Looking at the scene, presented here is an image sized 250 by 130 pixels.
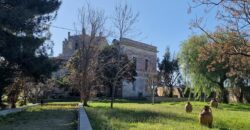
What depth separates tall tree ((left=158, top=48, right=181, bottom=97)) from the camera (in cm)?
6956

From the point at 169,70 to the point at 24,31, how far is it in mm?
50547

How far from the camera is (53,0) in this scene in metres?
26.3

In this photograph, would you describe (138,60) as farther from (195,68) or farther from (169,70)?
(195,68)

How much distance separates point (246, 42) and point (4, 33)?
11670mm

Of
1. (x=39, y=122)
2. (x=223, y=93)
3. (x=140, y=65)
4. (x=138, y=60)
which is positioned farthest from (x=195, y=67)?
(x=39, y=122)

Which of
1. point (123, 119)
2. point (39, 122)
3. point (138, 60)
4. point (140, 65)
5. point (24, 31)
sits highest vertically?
point (138, 60)

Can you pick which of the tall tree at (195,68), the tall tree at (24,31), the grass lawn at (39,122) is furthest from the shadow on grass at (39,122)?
the tall tree at (195,68)

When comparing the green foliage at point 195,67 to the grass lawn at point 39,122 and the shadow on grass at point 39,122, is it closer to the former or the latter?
the grass lawn at point 39,122

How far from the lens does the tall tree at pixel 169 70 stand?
69.6m

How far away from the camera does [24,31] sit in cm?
2217

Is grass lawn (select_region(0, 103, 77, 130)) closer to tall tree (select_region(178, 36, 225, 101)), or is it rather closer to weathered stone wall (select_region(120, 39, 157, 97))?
tall tree (select_region(178, 36, 225, 101))

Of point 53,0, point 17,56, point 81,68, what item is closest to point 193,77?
point 81,68

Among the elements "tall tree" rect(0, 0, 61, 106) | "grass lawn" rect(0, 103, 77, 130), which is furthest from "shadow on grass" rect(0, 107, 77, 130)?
"tall tree" rect(0, 0, 61, 106)

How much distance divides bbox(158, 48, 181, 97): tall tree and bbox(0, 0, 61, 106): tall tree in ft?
147
